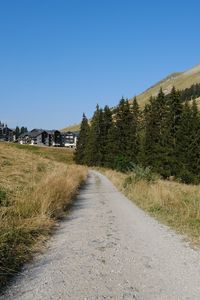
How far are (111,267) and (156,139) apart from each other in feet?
170

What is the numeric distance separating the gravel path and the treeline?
30529 millimetres

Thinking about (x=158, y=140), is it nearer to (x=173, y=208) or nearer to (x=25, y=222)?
(x=173, y=208)

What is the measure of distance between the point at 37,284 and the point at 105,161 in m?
70.5

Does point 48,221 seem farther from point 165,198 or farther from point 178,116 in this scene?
point 178,116

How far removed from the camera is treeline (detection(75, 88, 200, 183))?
51.6 metres

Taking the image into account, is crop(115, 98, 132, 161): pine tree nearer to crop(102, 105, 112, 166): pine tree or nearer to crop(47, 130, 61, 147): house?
crop(102, 105, 112, 166): pine tree

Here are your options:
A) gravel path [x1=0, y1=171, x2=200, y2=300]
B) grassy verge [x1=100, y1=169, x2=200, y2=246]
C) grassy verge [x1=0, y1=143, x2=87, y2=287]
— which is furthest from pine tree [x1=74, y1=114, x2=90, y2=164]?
gravel path [x1=0, y1=171, x2=200, y2=300]

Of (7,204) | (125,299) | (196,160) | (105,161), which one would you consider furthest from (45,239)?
(105,161)

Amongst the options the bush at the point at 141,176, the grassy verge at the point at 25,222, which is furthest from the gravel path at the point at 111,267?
the bush at the point at 141,176

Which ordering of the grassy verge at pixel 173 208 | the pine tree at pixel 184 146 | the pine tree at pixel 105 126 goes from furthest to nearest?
1. the pine tree at pixel 105 126
2. the pine tree at pixel 184 146
3. the grassy verge at pixel 173 208

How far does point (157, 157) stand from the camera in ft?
177

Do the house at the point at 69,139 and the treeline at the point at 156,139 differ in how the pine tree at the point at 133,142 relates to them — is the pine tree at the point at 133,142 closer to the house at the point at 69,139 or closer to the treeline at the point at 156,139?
the treeline at the point at 156,139

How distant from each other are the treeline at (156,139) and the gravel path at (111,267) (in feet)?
100

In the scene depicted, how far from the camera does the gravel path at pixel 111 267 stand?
17.1 ft
